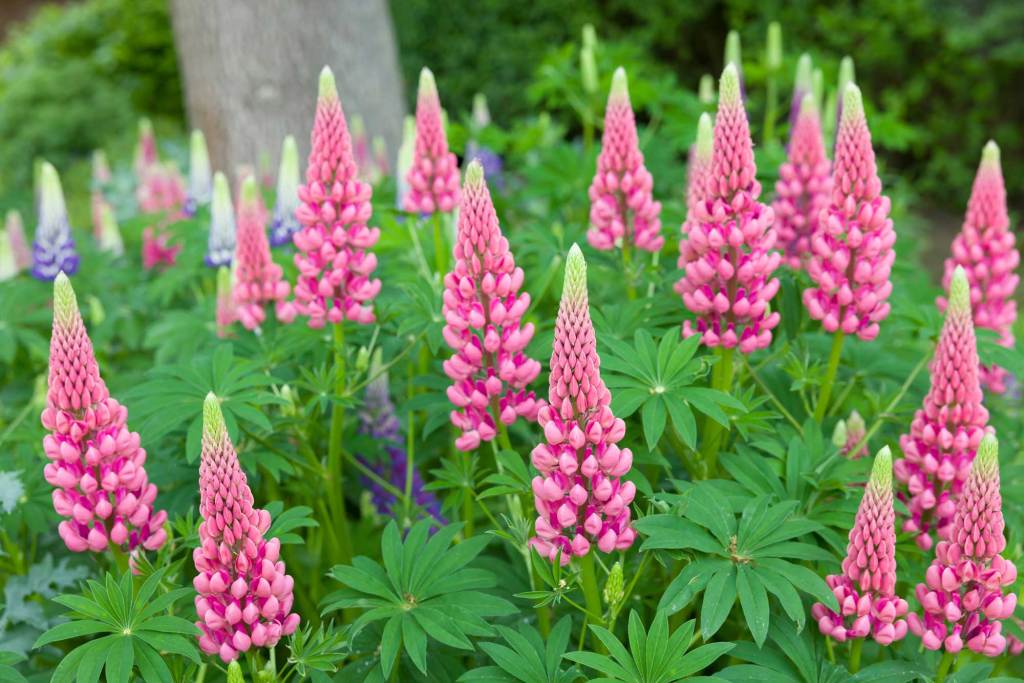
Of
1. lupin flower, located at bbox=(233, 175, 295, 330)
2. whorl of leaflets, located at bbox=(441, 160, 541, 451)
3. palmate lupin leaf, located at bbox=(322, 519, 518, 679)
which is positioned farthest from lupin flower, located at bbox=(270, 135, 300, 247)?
palmate lupin leaf, located at bbox=(322, 519, 518, 679)

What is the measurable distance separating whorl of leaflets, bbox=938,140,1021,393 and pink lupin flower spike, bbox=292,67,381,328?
1.86 meters

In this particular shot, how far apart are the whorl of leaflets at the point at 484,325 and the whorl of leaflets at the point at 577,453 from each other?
0.31 m

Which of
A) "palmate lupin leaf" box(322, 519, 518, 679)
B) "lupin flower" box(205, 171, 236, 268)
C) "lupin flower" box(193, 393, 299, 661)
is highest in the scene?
"lupin flower" box(205, 171, 236, 268)

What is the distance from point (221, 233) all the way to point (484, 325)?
1900mm

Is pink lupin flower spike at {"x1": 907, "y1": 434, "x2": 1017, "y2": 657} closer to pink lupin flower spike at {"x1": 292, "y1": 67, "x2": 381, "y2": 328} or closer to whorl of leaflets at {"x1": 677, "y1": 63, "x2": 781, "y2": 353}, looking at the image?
whorl of leaflets at {"x1": 677, "y1": 63, "x2": 781, "y2": 353}

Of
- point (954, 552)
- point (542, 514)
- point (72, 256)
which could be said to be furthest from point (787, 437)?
point (72, 256)

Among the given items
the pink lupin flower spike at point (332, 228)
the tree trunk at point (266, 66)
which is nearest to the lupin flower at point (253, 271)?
the pink lupin flower spike at point (332, 228)

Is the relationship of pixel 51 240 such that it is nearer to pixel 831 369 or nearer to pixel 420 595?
pixel 420 595

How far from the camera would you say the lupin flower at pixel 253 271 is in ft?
11.1

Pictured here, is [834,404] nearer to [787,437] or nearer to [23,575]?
[787,437]

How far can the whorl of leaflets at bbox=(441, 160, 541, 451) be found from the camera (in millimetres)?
2511

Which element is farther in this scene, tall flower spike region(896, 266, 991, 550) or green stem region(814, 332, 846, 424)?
green stem region(814, 332, 846, 424)

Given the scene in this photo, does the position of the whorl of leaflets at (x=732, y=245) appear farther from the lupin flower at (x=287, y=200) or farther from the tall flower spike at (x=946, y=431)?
the lupin flower at (x=287, y=200)

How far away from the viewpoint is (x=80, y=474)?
2.51m
